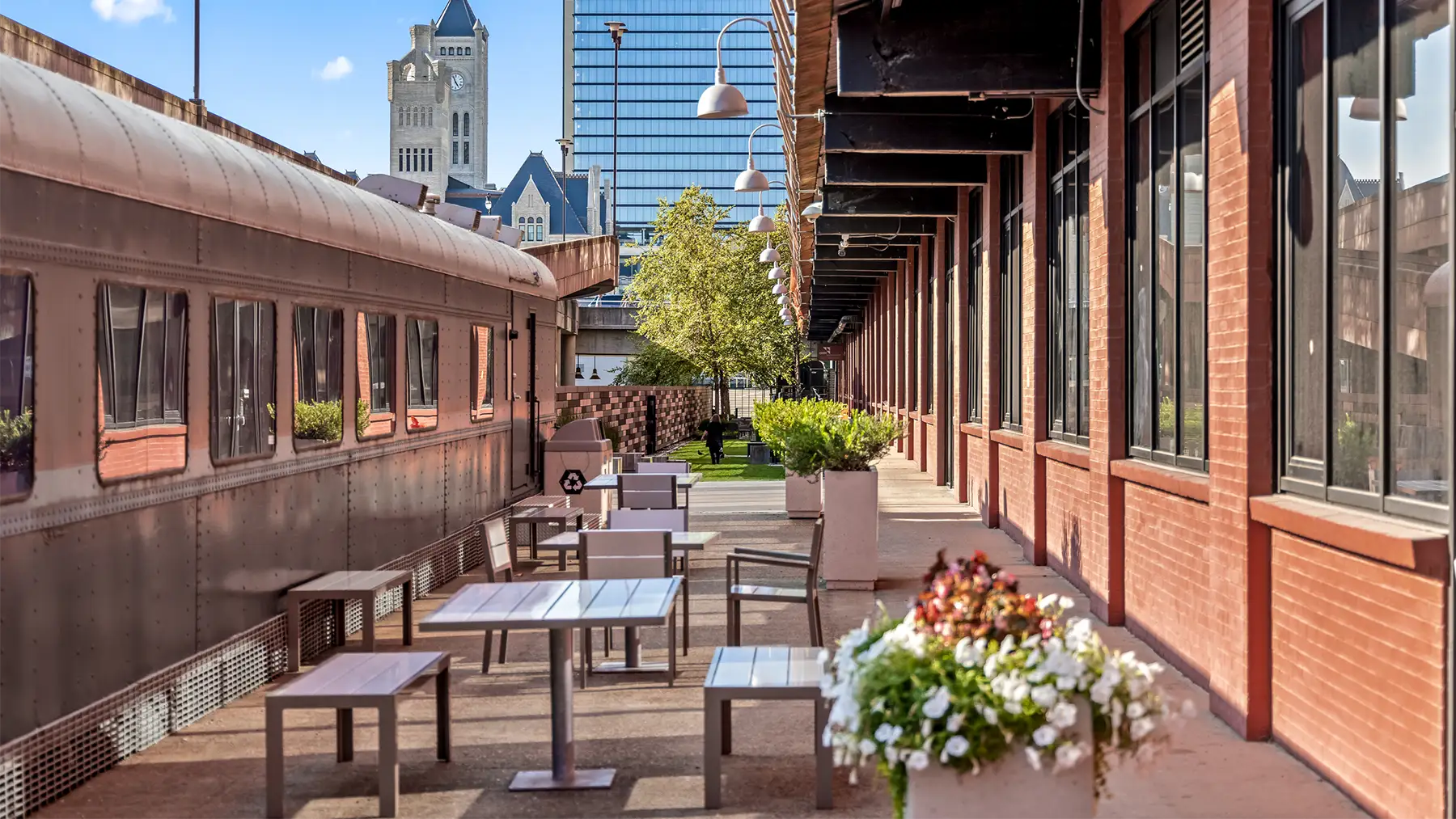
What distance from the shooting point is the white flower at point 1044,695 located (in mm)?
3826

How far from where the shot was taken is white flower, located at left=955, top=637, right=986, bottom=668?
155 inches

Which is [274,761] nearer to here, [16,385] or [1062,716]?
[16,385]

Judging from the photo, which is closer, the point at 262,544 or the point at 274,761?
the point at 274,761

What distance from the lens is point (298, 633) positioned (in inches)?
354

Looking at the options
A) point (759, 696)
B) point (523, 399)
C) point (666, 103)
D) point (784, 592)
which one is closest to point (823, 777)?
point (759, 696)

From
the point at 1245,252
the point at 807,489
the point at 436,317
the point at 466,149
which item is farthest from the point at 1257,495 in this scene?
the point at 466,149

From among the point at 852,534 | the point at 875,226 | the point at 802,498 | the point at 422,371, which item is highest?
the point at 875,226

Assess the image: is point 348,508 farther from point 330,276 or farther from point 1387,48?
point 1387,48

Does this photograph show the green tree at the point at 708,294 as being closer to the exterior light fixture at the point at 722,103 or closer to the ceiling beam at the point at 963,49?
the exterior light fixture at the point at 722,103

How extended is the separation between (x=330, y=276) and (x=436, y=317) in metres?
2.79

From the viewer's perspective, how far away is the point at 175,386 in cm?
739

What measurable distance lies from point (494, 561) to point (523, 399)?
743 cm

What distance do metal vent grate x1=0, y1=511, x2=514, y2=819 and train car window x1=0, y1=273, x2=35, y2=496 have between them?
103 cm

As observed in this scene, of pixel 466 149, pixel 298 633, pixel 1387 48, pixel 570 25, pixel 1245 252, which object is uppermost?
pixel 570 25
